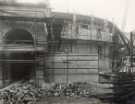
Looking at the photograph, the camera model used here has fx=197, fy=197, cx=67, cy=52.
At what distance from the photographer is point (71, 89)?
3.40m

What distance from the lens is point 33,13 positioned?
3.20 metres

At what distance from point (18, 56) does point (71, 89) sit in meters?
1.07

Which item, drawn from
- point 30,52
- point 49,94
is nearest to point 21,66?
point 30,52

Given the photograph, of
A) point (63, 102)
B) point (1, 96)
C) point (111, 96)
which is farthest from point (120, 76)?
point (1, 96)

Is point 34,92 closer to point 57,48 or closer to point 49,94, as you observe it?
point 49,94

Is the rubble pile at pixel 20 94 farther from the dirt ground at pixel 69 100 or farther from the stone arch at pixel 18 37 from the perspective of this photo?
the stone arch at pixel 18 37

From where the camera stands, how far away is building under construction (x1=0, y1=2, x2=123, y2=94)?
3.27 meters

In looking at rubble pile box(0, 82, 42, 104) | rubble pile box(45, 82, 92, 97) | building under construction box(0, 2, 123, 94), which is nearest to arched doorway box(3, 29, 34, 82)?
building under construction box(0, 2, 123, 94)

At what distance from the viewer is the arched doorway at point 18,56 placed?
3.29m

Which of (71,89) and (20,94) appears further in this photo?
(71,89)

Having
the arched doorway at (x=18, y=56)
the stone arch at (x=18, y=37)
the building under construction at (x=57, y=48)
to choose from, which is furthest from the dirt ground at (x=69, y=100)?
the stone arch at (x=18, y=37)

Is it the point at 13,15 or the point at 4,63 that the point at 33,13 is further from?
the point at 4,63

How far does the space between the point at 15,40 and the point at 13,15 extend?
42 centimetres

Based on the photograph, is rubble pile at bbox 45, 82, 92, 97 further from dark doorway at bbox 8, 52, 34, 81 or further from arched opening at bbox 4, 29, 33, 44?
arched opening at bbox 4, 29, 33, 44
